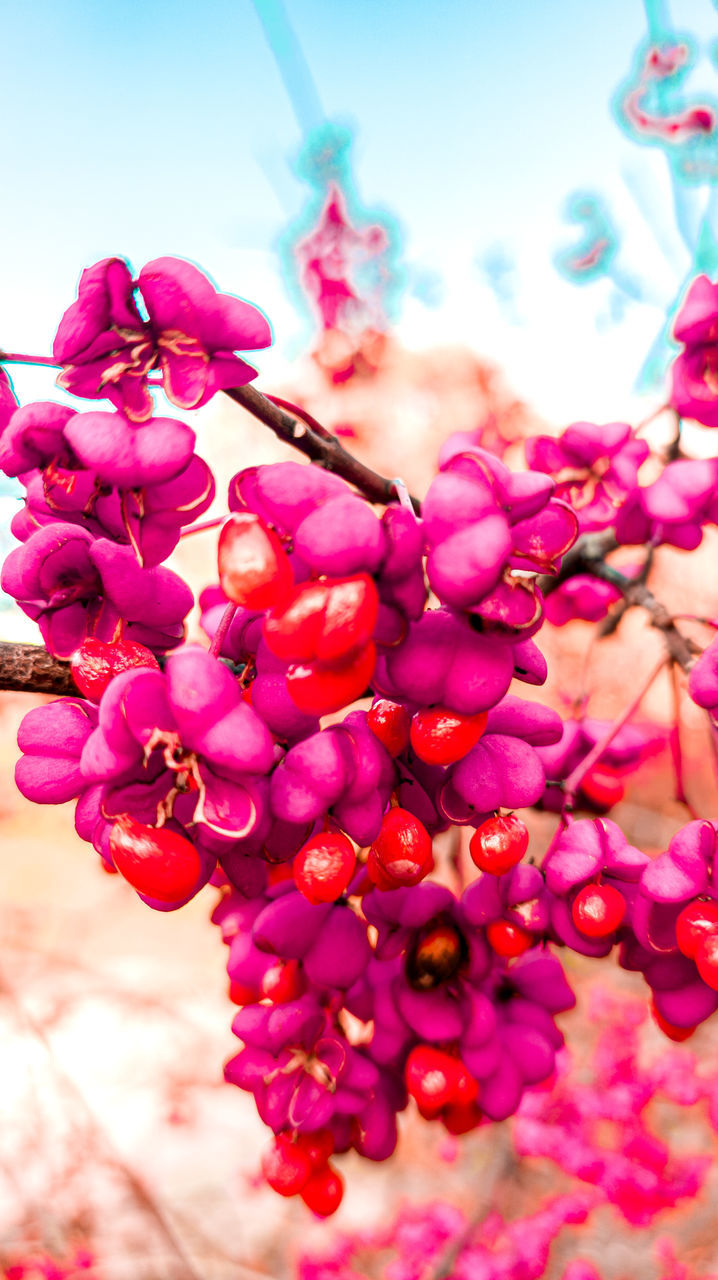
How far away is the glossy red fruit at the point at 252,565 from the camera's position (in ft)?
1.12

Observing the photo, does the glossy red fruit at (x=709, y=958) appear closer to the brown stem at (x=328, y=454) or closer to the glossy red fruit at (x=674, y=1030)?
the glossy red fruit at (x=674, y=1030)

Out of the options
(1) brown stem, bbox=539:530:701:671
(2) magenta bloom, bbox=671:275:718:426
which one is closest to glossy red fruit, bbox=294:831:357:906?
(1) brown stem, bbox=539:530:701:671

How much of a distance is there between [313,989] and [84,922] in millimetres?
3310

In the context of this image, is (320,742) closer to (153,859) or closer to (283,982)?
(153,859)

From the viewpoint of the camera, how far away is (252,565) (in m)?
0.34

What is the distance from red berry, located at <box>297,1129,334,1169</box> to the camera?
1.93 feet

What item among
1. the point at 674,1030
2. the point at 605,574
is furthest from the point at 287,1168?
the point at 605,574

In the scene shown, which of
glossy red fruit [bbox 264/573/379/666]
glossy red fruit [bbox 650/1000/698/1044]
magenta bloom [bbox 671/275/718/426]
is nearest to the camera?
glossy red fruit [bbox 264/573/379/666]

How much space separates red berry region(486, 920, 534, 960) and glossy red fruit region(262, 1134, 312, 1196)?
0.67 feet

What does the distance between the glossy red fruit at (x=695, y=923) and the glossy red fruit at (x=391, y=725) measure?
0.20m

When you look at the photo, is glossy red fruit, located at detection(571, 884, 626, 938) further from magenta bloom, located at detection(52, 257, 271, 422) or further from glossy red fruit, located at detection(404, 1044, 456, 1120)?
magenta bloom, located at detection(52, 257, 271, 422)

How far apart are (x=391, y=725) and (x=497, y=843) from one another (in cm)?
10

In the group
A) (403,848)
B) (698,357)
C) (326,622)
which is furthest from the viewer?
(698,357)

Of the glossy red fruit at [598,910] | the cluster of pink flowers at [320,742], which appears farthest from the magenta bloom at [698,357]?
the glossy red fruit at [598,910]
